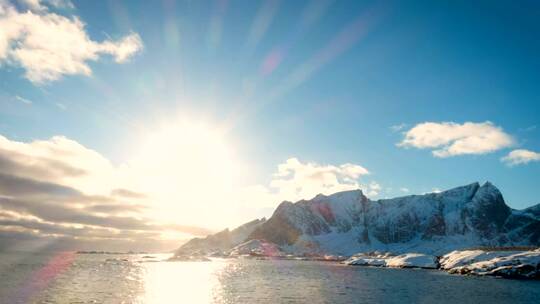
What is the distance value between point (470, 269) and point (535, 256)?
990 inches

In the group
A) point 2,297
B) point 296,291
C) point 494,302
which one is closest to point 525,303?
point 494,302

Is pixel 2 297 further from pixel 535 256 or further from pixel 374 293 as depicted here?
pixel 535 256

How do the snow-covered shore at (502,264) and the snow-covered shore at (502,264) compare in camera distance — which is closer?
the snow-covered shore at (502,264)

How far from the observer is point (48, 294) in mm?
83125

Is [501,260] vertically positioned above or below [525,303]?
above

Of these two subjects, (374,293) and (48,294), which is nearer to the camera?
(48,294)

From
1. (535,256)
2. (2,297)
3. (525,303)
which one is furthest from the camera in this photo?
(535,256)

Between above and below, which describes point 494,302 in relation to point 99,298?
below

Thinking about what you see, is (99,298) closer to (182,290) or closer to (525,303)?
(182,290)

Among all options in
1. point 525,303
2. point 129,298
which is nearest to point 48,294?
point 129,298

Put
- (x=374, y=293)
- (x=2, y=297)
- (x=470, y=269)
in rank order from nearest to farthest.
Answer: (x=2, y=297), (x=374, y=293), (x=470, y=269)

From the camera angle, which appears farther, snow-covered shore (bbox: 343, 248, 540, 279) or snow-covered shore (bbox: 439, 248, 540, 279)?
snow-covered shore (bbox: 343, 248, 540, 279)

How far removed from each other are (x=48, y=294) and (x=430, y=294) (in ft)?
272

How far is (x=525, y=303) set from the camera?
8300 cm
